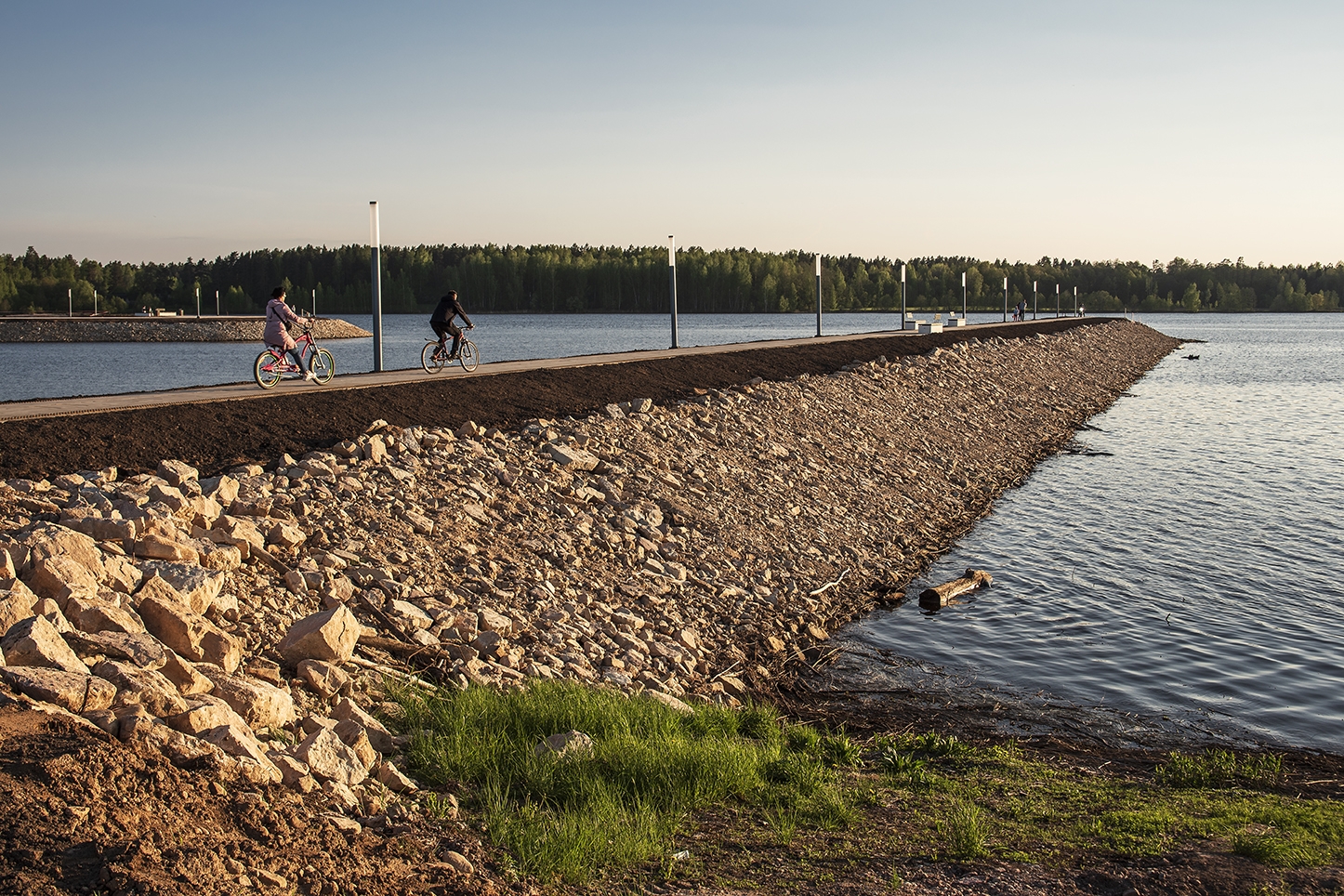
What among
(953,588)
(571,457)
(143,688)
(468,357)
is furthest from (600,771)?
(468,357)

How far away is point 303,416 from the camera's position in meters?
14.4

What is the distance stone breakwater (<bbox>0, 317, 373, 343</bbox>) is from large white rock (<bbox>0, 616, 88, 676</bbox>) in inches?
3626

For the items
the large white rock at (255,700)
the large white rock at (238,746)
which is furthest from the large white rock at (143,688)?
the large white rock at (255,700)

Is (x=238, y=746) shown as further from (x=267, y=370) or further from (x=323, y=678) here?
(x=267, y=370)

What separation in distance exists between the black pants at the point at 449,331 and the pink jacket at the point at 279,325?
414cm

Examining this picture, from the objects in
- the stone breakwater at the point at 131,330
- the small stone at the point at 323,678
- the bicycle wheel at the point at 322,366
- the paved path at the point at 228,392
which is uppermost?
the stone breakwater at the point at 131,330

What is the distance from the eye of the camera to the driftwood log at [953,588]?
13.6 meters

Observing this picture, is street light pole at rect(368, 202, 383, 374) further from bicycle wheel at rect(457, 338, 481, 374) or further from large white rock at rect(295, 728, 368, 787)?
large white rock at rect(295, 728, 368, 787)

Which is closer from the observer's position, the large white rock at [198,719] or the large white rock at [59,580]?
the large white rock at [198,719]

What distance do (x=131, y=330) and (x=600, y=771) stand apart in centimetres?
10258

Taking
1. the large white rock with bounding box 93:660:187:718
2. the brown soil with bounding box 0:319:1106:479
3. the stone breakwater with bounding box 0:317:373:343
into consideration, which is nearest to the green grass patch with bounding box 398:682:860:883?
the large white rock with bounding box 93:660:187:718

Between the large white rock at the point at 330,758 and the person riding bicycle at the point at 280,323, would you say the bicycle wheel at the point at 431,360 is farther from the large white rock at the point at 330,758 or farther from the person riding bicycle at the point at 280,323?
the large white rock at the point at 330,758

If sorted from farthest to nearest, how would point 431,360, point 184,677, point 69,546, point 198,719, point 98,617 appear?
point 431,360 < point 69,546 < point 98,617 < point 184,677 < point 198,719

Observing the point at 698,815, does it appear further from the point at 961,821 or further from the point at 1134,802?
the point at 1134,802
